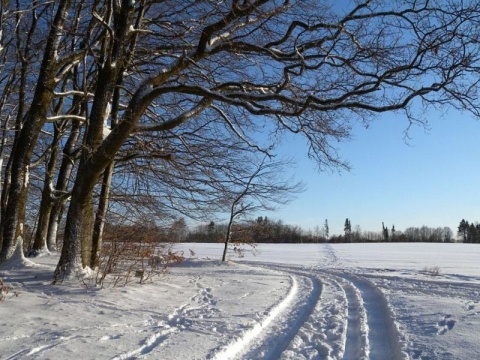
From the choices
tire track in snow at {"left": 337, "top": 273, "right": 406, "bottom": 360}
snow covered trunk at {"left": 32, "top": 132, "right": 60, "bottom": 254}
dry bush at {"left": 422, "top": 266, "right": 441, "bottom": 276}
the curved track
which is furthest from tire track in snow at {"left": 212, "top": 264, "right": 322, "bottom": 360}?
dry bush at {"left": 422, "top": 266, "right": 441, "bottom": 276}

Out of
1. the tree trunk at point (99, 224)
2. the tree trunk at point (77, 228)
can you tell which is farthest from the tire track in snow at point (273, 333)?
the tree trunk at point (99, 224)

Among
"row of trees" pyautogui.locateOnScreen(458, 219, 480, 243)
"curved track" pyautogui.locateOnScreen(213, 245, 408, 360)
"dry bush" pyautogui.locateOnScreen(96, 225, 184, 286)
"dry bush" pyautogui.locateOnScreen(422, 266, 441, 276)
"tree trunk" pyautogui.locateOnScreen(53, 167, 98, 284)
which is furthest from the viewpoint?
"row of trees" pyautogui.locateOnScreen(458, 219, 480, 243)

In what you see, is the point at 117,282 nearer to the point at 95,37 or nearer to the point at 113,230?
the point at 113,230

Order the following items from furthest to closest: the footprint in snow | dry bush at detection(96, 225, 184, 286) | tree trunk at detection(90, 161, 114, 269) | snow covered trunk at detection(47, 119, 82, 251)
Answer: snow covered trunk at detection(47, 119, 82, 251) → tree trunk at detection(90, 161, 114, 269) → dry bush at detection(96, 225, 184, 286) → the footprint in snow

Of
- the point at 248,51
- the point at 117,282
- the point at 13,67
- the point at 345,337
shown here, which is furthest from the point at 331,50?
the point at 13,67

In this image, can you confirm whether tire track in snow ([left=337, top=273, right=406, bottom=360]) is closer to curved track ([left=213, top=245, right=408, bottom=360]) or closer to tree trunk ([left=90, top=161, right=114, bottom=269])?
curved track ([left=213, top=245, right=408, bottom=360])

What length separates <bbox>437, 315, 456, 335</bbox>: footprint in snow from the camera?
5672mm

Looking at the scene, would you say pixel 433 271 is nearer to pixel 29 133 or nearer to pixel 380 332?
pixel 380 332

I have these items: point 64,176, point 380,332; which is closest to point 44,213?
point 64,176

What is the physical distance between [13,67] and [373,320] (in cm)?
1233

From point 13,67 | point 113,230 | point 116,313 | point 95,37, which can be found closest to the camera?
point 116,313

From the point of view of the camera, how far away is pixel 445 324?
608 centimetres

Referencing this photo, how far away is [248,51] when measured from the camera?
30.8 ft

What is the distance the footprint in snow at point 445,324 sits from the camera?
5672mm
